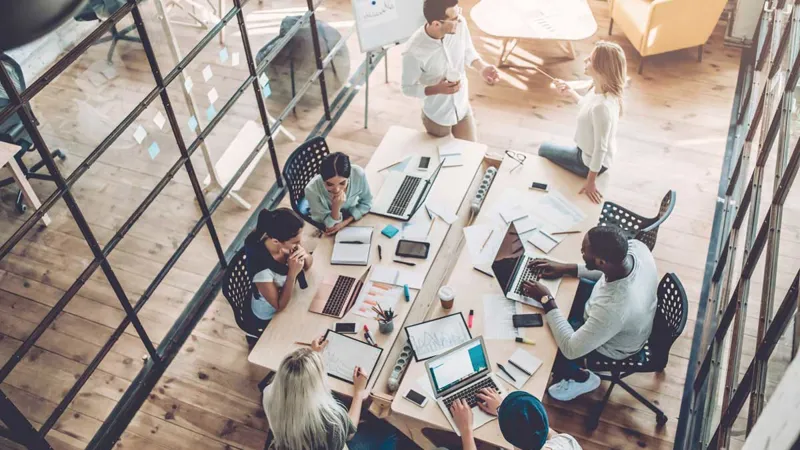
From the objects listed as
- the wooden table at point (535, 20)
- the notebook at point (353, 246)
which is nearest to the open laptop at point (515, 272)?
the notebook at point (353, 246)

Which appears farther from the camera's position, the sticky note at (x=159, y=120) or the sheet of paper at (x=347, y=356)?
the sticky note at (x=159, y=120)

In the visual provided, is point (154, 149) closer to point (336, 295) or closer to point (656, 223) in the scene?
point (336, 295)

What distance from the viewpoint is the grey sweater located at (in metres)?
3.40

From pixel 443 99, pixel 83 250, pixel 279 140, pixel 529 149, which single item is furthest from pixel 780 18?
pixel 83 250

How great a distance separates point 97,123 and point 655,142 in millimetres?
4415

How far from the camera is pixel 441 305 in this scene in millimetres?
3771

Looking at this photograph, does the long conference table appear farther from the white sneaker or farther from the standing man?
the white sneaker

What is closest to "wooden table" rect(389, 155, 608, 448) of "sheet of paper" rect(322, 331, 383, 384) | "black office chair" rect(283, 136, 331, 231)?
"sheet of paper" rect(322, 331, 383, 384)

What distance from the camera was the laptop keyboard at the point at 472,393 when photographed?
337 centimetres

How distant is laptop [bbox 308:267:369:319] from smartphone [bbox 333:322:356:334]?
6 cm

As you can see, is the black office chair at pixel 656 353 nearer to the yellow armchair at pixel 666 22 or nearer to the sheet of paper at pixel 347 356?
the sheet of paper at pixel 347 356

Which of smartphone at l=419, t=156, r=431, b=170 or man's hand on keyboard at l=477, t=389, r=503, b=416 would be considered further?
smartphone at l=419, t=156, r=431, b=170

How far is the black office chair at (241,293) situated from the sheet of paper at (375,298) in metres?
0.61

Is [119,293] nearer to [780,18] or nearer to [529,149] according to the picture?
[529,149]
